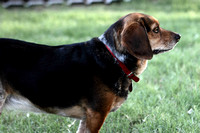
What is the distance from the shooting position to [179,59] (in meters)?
6.19

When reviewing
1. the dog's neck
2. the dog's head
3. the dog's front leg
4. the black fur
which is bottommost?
the dog's front leg

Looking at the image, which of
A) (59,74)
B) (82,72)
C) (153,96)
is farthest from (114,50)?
(153,96)

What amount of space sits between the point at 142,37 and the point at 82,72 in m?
0.70

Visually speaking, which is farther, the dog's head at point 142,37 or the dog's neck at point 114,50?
the dog's neck at point 114,50

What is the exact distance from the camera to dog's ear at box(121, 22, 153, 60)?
2893 mm

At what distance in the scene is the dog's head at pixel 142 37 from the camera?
2898mm

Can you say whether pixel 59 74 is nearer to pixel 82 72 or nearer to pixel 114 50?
pixel 82 72

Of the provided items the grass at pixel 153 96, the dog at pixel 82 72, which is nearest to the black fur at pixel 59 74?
the dog at pixel 82 72

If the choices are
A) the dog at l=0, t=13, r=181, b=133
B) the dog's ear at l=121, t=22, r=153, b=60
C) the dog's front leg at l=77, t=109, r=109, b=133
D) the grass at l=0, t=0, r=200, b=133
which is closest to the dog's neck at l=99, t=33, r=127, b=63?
the dog at l=0, t=13, r=181, b=133

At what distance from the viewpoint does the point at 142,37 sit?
9.61ft

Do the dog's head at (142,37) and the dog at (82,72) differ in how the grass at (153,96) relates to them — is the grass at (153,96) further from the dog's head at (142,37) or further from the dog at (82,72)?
the dog's head at (142,37)

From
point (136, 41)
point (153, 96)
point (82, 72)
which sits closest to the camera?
point (136, 41)

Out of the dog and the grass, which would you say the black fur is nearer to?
the dog

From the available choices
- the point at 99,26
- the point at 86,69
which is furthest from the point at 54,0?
the point at 86,69
